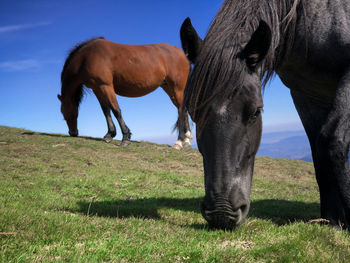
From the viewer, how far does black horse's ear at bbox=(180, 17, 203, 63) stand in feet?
11.5

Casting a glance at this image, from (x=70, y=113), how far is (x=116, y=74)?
9.97 feet

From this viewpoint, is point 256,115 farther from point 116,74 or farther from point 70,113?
point 70,113

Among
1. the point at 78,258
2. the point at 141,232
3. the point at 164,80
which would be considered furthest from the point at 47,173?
the point at 164,80

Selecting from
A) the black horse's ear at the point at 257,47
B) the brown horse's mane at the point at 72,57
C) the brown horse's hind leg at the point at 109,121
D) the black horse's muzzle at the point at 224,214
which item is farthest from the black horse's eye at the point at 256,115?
the brown horse's mane at the point at 72,57

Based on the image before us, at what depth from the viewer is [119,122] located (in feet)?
43.9

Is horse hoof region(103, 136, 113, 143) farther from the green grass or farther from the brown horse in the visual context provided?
the green grass

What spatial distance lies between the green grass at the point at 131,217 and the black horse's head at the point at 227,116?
385 millimetres

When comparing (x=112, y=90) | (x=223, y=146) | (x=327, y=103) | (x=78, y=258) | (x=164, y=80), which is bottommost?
(x=78, y=258)

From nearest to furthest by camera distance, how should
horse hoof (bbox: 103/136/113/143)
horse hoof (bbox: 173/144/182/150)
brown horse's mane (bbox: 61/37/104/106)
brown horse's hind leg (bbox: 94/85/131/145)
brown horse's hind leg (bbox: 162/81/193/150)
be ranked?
1. brown horse's hind leg (bbox: 94/85/131/145)
2. horse hoof (bbox: 103/136/113/143)
3. horse hoof (bbox: 173/144/182/150)
4. brown horse's mane (bbox: 61/37/104/106)
5. brown horse's hind leg (bbox: 162/81/193/150)

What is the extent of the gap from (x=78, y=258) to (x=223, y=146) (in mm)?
1593

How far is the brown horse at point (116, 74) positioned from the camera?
13125 mm

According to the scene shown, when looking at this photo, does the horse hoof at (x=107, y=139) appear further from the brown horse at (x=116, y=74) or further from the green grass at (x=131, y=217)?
the green grass at (x=131, y=217)

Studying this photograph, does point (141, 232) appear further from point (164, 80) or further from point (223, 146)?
point (164, 80)

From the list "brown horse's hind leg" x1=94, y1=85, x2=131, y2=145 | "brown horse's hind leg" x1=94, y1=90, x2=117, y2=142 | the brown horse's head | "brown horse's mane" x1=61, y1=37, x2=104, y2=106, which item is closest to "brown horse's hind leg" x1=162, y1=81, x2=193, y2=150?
"brown horse's hind leg" x1=94, y1=85, x2=131, y2=145
